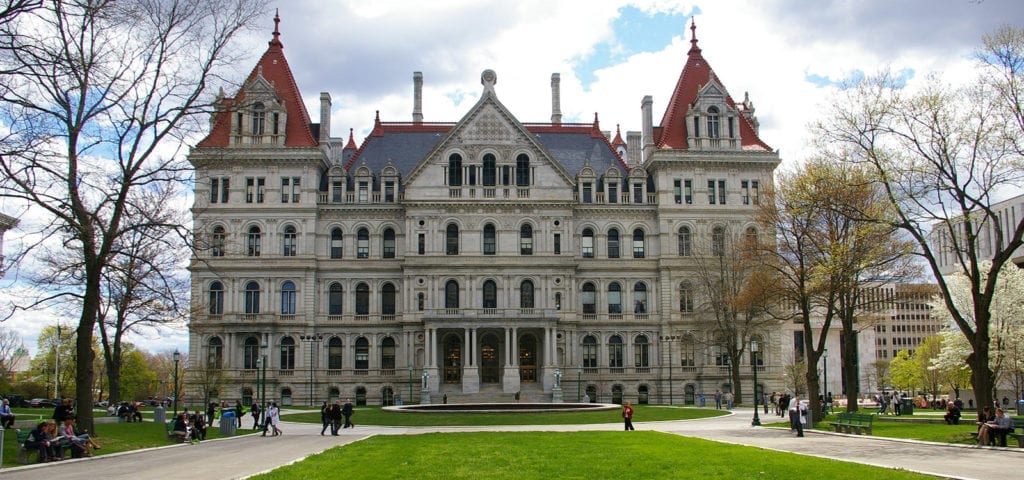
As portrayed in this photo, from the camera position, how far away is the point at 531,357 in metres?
68.5

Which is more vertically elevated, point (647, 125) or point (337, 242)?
point (647, 125)

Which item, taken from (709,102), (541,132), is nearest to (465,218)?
(541,132)

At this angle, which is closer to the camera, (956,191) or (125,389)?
(956,191)

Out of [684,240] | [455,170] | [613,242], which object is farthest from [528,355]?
[455,170]

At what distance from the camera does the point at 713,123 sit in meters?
71.0

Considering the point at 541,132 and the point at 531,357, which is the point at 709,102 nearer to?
the point at 541,132

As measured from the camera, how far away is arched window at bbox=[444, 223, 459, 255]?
68.0 m

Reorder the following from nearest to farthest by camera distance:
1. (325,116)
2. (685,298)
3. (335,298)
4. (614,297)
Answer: (335,298) < (685,298) < (614,297) < (325,116)

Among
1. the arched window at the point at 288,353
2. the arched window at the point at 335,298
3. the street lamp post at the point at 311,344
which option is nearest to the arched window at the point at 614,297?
the arched window at the point at 335,298

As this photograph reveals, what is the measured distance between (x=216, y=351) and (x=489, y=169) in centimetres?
2404

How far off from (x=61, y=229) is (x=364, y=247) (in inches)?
1658

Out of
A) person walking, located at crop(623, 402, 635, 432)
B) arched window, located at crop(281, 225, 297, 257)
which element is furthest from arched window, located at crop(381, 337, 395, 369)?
person walking, located at crop(623, 402, 635, 432)

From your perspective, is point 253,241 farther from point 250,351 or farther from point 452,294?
point 452,294

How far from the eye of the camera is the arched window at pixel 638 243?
70.6 meters
